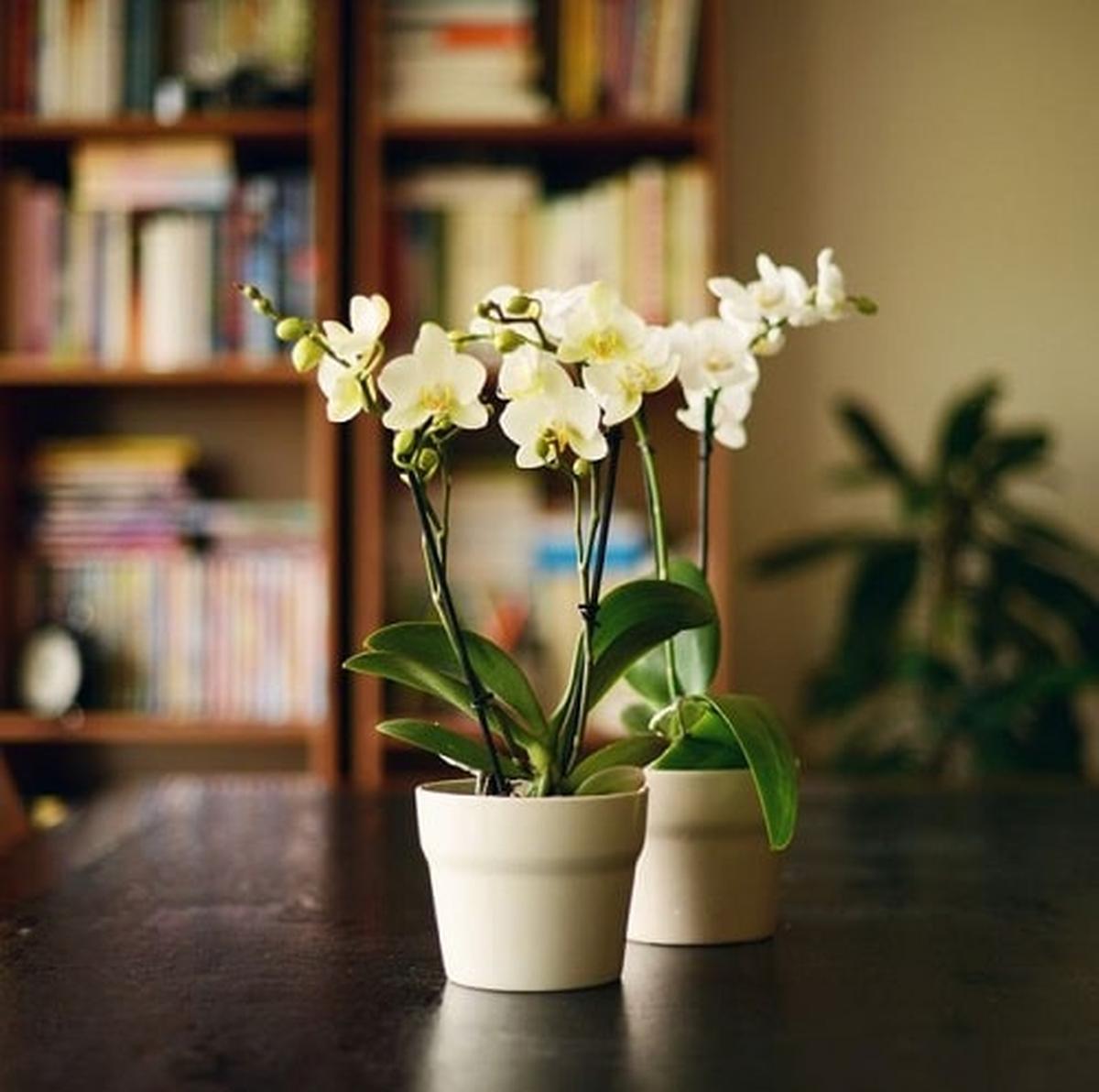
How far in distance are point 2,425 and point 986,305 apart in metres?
1.73

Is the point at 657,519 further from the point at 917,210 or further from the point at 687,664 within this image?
the point at 917,210

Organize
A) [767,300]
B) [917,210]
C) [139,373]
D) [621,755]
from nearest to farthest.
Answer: [621,755] < [767,300] < [139,373] < [917,210]

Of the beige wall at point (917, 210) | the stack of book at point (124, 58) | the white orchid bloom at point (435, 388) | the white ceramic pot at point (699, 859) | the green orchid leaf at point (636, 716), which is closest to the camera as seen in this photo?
the white orchid bloom at point (435, 388)

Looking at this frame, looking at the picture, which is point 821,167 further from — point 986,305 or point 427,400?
point 427,400

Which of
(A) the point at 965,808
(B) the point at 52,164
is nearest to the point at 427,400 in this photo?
(A) the point at 965,808

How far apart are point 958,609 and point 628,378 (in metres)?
2.32

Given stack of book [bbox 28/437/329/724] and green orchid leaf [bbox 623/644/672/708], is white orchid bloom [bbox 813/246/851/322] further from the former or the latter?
stack of book [bbox 28/437/329/724]

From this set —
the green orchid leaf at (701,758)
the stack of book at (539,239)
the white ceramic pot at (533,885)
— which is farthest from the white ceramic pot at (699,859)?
the stack of book at (539,239)

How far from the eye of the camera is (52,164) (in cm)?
329

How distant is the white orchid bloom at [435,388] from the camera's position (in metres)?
0.92

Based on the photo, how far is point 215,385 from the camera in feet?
10.6

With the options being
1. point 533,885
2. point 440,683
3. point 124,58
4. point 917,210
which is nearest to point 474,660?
point 440,683

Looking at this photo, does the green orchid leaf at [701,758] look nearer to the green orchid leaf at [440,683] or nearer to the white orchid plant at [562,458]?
the white orchid plant at [562,458]

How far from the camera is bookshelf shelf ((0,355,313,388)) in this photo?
10.0ft
